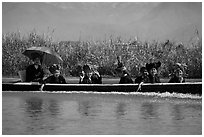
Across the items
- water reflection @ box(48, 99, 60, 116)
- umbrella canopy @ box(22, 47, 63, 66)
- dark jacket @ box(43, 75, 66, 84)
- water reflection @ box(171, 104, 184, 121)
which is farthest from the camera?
umbrella canopy @ box(22, 47, 63, 66)

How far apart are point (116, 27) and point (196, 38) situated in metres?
1.68

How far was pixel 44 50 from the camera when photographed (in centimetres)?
1055

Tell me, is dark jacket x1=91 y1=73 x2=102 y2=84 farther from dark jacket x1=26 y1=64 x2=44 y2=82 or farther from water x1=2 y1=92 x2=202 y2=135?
water x1=2 y1=92 x2=202 y2=135

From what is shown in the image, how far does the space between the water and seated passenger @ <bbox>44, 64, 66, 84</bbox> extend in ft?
3.80

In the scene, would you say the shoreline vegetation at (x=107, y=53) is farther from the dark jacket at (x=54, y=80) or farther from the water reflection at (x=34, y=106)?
the water reflection at (x=34, y=106)

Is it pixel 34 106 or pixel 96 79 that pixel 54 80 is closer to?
pixel 96 79

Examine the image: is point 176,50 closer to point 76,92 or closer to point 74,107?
point 76,92

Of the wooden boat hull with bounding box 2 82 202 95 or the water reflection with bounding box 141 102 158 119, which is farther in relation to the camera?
the wooden boat hull with bounding box 2 82 202 95

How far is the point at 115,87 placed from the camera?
9.76 metres

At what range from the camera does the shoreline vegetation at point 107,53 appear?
434 inches

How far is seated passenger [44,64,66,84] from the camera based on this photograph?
1041 centimetres

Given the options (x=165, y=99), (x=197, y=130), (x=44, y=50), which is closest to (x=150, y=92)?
(x=165, y=99)

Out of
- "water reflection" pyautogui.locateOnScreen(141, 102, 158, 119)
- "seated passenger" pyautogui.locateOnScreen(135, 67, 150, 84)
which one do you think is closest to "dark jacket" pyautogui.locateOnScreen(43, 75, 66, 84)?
"seated passenger" pyautogui.locateOnScreen(135, 67, 150, 84)

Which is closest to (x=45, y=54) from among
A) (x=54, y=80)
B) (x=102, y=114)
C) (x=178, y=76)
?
(x=54, y=80)
